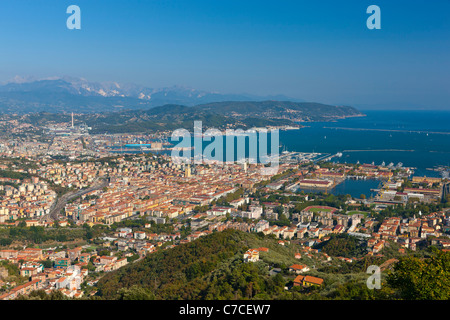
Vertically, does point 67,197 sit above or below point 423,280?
below

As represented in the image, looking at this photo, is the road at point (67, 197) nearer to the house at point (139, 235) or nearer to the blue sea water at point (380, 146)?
the house at point (139, 235)

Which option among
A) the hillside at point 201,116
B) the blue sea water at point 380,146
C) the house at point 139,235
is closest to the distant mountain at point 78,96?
the hillside at point 201,116

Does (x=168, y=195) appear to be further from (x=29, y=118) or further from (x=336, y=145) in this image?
(x=29, y=118)

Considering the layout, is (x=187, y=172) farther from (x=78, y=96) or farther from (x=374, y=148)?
(x=78, y=96)

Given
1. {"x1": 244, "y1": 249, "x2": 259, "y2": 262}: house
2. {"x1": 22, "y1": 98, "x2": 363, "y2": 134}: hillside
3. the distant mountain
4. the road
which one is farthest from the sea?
the distant mountain

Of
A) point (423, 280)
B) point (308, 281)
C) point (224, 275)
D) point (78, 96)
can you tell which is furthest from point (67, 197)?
point (78, 96)

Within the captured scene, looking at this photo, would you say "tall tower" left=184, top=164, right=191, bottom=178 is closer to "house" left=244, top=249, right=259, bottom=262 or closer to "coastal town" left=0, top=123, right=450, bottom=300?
"coastal town" left=0, top=123, right=450, bottom=300
